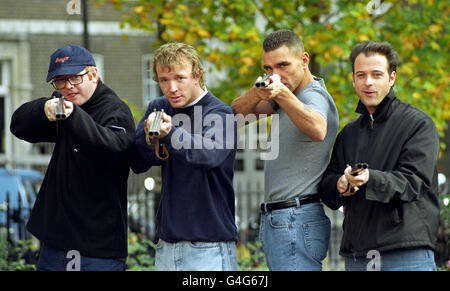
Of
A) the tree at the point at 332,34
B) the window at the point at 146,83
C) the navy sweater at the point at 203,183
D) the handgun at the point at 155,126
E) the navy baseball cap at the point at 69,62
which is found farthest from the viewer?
the window at the point at 146,83

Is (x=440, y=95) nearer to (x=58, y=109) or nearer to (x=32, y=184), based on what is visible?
(x=58, y=109)

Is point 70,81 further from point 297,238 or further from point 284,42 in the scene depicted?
point 297,238

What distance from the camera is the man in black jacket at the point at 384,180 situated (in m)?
3.11

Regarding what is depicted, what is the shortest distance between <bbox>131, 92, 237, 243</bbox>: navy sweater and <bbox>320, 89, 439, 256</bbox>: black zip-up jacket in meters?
0.52

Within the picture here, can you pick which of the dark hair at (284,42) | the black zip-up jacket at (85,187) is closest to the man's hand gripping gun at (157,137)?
the black zip-up jacket at (85,187)

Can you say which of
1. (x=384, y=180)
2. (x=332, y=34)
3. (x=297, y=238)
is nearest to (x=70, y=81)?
(x=297, y=238)

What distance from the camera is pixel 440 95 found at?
25.8 ft

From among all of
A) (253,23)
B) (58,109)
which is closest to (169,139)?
(58,109)

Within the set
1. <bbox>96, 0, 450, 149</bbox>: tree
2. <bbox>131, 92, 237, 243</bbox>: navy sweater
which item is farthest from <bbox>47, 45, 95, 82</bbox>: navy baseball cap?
<bbox>96, 0, 450, 149</bbox>: tree

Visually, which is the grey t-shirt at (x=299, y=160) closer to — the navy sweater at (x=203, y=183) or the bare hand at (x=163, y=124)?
the navy sweater at (x=203, y=183)

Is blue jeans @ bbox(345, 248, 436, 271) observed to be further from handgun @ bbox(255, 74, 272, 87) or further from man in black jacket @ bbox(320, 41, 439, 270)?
handgun @ bbox(255, 74, 272, 87)

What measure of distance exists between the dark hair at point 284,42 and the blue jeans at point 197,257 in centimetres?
101

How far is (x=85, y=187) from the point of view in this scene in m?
3.44

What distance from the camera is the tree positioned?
736 cm
